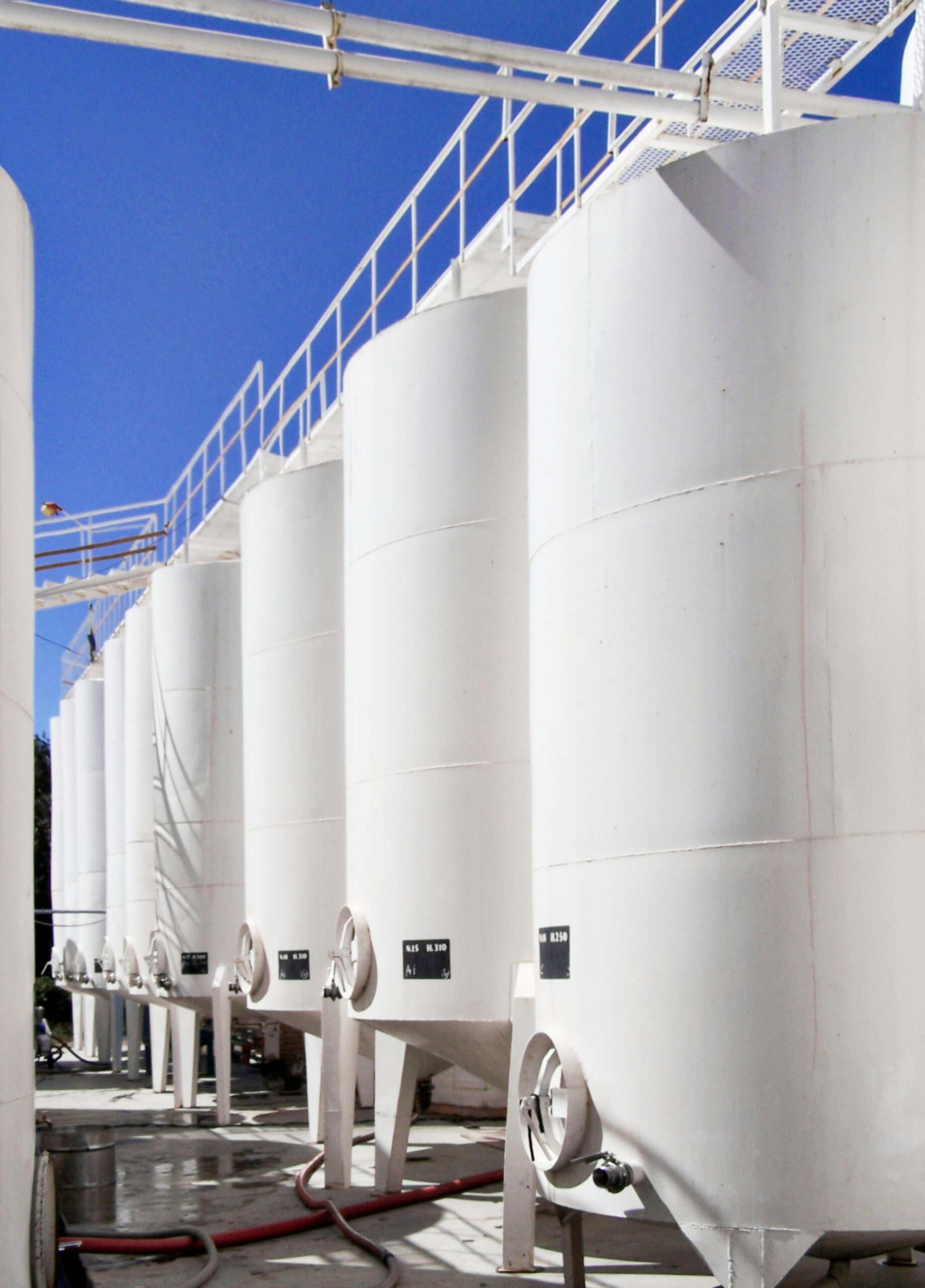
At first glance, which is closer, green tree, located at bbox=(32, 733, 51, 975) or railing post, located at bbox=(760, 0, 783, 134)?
railing post, located at bbox=(760, 0, 783, 134)

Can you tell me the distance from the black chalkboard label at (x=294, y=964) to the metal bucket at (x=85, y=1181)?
2.78 m

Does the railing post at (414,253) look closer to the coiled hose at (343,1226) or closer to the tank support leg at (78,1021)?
the coiled hose at (343,1226)

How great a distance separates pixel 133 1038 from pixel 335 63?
72.1 feet

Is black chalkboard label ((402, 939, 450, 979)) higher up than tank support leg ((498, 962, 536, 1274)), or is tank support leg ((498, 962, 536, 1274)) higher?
black chalkboard label ((402, 939, 450, 979))

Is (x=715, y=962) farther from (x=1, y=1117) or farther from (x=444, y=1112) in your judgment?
(x=444, y=1112)

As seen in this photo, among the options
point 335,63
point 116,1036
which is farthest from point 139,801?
point 335,63

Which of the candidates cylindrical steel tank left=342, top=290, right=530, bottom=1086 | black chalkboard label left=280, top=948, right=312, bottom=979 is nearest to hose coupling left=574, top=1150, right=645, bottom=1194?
cylindrical steel tank left=342, top=290, right=530, bottom=1086

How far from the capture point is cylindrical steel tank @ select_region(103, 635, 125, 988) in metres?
25.3

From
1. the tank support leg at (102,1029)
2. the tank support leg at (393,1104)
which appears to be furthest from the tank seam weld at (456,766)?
the tank support leg at (102,1029)

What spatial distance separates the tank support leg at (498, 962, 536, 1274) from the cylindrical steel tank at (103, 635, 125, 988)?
53.6ft

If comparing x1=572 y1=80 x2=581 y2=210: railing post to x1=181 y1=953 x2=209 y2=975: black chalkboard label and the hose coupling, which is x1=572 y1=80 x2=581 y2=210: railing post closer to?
the hose coupling

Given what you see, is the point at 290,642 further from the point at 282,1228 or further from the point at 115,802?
the point at 115,802

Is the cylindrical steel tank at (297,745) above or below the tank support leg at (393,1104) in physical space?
above

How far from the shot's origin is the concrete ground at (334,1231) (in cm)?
959
